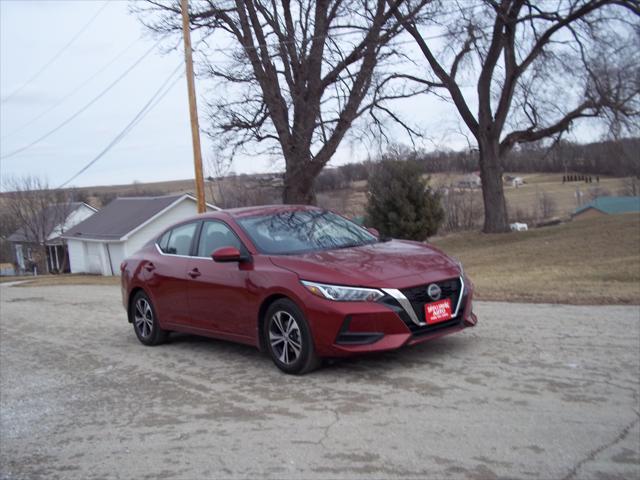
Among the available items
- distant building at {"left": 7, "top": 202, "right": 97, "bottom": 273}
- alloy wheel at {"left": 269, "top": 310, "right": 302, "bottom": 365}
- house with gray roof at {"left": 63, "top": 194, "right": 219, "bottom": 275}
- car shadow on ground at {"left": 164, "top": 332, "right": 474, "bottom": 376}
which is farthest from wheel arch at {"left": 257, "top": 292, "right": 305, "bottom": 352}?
distant building at {"left": 7, "top": 202, "right": 97, "bottom": 273}

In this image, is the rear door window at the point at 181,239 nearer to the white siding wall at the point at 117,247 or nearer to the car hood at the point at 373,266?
the car hood at the point at 373,266

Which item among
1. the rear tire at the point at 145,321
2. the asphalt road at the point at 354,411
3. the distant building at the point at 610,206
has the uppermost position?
the rear tire at the point at 145,321

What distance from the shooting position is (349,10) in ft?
56.8

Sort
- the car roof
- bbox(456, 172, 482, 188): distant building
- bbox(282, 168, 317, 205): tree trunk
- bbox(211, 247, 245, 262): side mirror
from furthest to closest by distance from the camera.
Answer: bbox(456, 172, 482, 188): distant building < bbox(282, 168, 317, 205): tree trunk < the car roof < bbox(211, 247, 245, 262): side mirror

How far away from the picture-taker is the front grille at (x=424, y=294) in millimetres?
5832

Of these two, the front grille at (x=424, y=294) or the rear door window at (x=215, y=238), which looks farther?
the rear door window at (x=215, y=238)

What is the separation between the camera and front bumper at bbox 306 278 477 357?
5.68 meters

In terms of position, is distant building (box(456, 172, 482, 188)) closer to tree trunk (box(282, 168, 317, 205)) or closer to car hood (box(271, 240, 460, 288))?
tree trunk (box(282, 168, 317, 205))

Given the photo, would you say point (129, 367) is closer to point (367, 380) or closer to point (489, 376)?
point (367, 380)

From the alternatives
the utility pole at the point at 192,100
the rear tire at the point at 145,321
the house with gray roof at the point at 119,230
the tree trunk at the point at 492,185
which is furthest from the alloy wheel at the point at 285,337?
the house with gray roof at the point at 119,230

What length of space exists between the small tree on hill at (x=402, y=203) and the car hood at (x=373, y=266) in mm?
22888

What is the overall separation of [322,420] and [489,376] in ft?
5.05

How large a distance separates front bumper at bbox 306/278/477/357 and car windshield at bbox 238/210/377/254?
1008mm

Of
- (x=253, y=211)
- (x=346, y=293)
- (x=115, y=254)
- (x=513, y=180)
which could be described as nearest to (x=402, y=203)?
(x=115, y=254)
